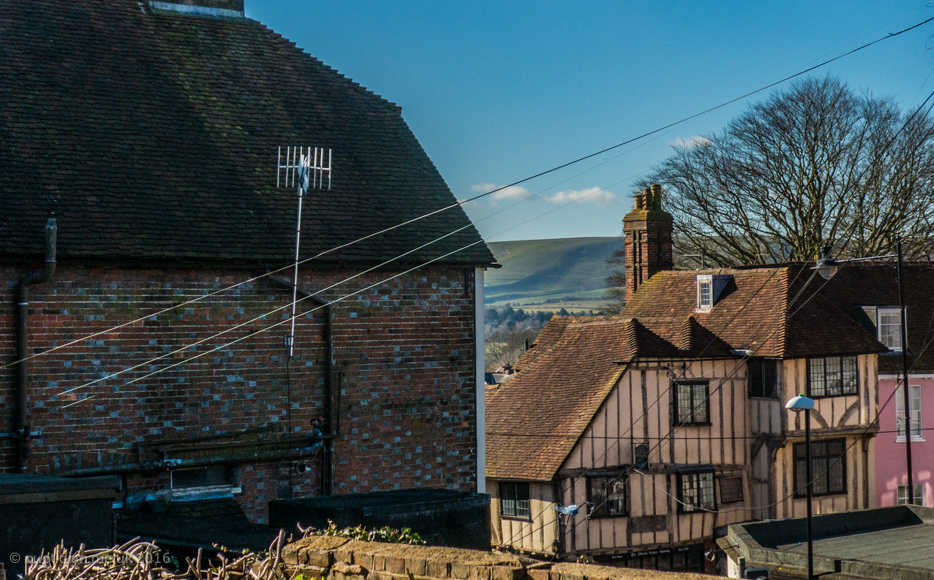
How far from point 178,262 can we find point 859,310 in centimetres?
2362

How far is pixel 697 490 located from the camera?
27.4 metres

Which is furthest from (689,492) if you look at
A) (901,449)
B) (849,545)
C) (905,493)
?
(905,493)

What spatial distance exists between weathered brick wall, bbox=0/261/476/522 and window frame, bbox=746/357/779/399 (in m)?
13.3

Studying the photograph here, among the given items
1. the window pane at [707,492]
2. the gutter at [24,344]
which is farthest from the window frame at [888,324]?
the gutter at [24,344]

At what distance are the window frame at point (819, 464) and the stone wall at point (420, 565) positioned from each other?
73.2 ft

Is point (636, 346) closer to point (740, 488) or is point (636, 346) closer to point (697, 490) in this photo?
point (697, 490)

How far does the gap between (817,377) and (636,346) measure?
531 centimetres

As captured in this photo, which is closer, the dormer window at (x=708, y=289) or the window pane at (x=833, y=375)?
the window pane at (x=833, y=375)

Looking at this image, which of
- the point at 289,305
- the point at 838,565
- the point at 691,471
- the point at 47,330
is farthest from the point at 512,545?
the point at 47,330

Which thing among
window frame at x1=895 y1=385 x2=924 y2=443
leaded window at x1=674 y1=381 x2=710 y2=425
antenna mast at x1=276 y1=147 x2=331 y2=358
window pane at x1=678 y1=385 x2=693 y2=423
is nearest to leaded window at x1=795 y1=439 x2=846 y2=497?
leaded window at x1=674 y1=381 x2=710 y2=425

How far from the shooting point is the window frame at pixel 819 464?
2770 centimetres

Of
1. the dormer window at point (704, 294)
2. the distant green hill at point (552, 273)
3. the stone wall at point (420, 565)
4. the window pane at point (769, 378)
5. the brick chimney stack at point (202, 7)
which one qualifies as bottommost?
the stone wall at point (420, 565)

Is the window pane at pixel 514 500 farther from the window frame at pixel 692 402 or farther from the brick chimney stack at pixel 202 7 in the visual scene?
the brick chimney stack at pixel 202 7

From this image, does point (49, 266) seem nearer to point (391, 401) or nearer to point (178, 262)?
point (178, 262)
